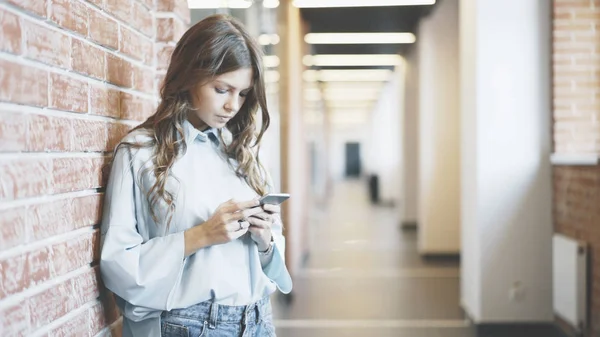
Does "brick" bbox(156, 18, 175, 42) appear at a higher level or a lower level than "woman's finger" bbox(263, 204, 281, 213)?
higher

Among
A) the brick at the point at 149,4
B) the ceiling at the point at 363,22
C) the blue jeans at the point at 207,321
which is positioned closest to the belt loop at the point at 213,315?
the blue jeans at the point at 207,321

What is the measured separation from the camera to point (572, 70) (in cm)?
449

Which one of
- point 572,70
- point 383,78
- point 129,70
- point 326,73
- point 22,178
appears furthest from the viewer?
point 383,78

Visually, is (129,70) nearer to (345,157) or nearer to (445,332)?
(445,332)

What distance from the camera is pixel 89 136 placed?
156cm

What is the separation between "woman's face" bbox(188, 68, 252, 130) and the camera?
1.66 meters

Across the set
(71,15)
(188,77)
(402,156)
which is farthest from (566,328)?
(402,156)

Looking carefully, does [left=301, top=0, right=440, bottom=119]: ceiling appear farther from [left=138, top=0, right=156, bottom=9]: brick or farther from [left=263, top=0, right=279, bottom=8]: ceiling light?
[left=138, top=0, right=156, bottom=9]: brick

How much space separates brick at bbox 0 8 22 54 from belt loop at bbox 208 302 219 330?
0.74 m

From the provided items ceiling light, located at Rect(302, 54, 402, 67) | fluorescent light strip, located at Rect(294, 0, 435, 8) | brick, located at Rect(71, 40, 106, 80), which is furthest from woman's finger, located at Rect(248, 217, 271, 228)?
ceiling light, located at Rect(302, 54, 402, 67)

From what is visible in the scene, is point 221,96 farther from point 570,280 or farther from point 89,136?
point 570,280

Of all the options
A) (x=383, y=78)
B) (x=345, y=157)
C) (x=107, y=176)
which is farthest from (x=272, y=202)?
(x=345, y=157)

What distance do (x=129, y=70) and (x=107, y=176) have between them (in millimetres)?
352

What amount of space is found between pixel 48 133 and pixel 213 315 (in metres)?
0.59
